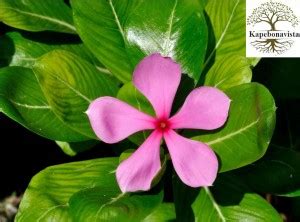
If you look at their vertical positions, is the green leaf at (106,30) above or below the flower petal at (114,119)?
above

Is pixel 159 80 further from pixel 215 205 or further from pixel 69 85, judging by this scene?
pixel 215 205

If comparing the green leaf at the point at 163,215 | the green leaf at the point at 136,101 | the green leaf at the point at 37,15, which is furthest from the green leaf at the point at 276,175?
the green leaf at the point at 37,15

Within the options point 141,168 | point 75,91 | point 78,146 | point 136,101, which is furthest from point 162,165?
point 78,146

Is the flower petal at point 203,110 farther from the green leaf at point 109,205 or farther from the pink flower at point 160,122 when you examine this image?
the green leaf at point 109,205

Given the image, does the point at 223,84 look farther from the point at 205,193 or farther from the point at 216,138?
the point at 205,193

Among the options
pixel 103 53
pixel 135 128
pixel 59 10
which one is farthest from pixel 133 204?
pixel 59 10

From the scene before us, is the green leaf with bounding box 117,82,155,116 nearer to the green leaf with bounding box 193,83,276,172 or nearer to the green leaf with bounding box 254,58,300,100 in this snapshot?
the green leaf with bounding box 193,83,276,172

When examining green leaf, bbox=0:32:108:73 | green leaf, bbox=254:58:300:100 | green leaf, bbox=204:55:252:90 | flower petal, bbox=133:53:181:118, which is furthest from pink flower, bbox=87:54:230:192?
green leaf, bbox=254:58:300:100
